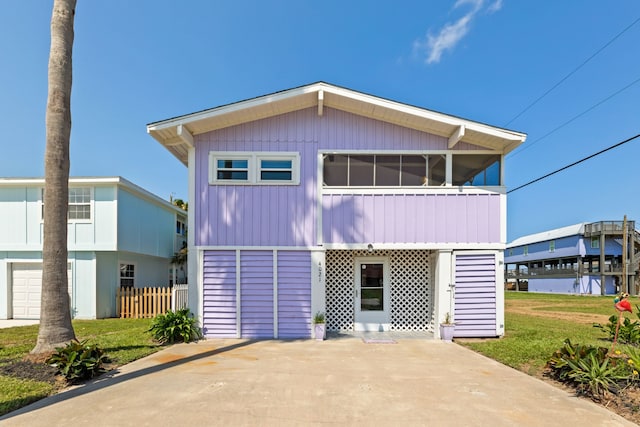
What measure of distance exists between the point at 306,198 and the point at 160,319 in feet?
14.6

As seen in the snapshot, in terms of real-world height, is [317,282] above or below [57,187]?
below

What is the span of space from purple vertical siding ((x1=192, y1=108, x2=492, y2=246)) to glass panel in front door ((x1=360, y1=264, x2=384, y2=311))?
149cm

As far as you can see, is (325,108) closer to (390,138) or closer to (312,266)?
(390,138)

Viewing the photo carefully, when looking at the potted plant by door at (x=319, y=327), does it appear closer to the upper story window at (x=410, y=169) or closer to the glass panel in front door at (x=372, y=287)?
the glass panel in front door at (x=372, y=287)

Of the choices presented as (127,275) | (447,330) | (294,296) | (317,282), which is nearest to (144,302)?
(127,275)

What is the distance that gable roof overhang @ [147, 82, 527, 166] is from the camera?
820 centimetres

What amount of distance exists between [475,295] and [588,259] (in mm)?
34367

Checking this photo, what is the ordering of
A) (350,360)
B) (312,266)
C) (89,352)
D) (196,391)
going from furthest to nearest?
(312,266) < (350,360) < (89,352) < (196,391)

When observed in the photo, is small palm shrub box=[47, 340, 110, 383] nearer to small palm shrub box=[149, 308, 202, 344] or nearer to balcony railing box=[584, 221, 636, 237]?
small palm shrub box=[149, 308, 202, 344]

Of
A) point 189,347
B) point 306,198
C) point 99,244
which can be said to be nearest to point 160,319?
point 189,347

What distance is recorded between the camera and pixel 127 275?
13.7m

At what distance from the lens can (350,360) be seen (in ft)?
21.1

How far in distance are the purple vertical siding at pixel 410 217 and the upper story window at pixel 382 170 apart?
372 millimetres

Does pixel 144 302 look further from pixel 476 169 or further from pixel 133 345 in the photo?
pixel 476 169
